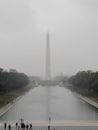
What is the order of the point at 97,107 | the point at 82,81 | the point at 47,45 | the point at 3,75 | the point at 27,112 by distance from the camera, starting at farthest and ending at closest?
1. the point at 47,45
2. the point at 82,81
3. the point at 3,75
4. the point at 97,107
5. the point at 27,112

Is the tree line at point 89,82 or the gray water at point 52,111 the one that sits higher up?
the tree line at point 89,82

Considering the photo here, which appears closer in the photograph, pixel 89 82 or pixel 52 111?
pixel 52 111

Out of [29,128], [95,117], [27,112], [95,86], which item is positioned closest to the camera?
[29,128]

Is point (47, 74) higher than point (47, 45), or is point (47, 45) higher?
point (47, 45)

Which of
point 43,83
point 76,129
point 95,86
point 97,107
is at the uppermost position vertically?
point 43,83

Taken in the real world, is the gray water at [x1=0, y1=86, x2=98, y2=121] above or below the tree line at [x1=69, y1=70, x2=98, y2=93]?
below

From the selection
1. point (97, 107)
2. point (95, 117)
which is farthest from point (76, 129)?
point (97, 107)

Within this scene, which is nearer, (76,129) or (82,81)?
(76,129)

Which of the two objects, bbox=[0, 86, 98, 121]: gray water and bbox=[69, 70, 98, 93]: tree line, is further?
bbox=[69, 70, 98, 93]: tree line

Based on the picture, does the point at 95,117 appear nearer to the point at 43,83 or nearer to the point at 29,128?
the point at 29,128

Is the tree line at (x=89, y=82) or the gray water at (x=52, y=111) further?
the tree line at (x=89, y=82)

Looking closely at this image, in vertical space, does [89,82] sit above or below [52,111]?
above
